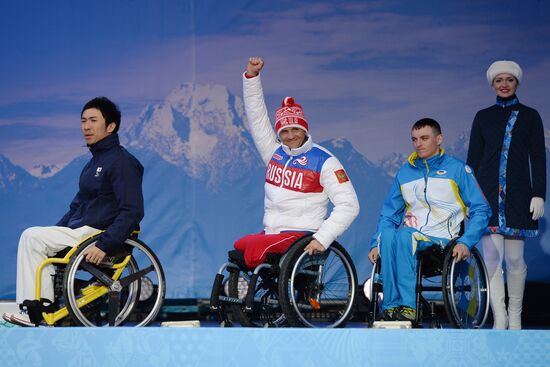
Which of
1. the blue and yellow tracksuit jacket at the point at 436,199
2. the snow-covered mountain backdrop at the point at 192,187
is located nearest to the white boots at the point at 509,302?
the blue and yellow tracksuit jacket at the point at 436,199

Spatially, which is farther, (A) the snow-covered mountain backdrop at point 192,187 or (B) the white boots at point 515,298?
(A) the snow-covered mountain backdrop at point 192,187

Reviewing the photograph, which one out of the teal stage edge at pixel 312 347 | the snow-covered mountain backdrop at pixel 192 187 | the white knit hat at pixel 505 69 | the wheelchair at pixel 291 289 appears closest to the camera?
the teal stage edge at pixel 312 347

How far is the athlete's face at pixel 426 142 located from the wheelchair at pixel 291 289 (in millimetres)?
609

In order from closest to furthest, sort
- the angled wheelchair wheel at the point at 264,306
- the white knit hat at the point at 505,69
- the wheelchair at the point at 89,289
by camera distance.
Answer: the wheelchair at the point at 89,289 → the angled wheelchair wheel at the point at 264,306 → the white knit hat at the point at 505,69

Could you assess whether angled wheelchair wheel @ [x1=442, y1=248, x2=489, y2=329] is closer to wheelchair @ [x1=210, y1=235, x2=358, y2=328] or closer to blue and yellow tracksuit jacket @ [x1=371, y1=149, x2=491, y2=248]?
blue and yellow tracksuit jacket @ [x1=371, y1=149, x2=491, y2=248]

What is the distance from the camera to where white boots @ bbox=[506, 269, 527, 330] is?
4.08 m

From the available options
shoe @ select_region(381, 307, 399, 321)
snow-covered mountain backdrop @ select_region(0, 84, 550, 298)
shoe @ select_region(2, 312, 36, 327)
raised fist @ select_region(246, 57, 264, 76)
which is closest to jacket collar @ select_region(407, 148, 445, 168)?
shoe @ select_region(381, 307, 399, 321)

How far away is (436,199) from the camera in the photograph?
3811 millimetres

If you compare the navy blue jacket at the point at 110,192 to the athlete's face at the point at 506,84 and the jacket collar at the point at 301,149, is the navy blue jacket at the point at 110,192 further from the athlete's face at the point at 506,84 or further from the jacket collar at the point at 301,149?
the athlete's face at the point at 506,84

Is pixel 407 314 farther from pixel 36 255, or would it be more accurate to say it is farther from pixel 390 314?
pixel 36 255

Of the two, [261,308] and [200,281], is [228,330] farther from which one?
[200,281]

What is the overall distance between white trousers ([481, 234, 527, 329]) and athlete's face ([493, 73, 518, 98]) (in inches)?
27.2

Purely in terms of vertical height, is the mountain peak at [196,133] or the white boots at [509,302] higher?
the mountain peak at [196,133]

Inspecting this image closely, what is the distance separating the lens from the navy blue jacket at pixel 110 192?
3.55 meters
